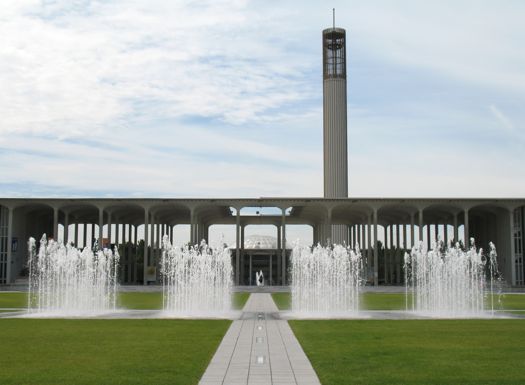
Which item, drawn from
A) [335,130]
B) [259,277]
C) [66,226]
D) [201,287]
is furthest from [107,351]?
[259,277]

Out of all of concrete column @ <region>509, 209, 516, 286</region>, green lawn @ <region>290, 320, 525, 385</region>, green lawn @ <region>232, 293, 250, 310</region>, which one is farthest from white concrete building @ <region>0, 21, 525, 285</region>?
green lawn @ <region>290, 320, 525, 385</region>

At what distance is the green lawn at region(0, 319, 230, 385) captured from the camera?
1010cm

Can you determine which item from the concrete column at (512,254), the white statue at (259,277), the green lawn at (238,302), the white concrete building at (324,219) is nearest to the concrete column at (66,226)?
the white concrete building at (324,219)

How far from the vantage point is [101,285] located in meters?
28.4

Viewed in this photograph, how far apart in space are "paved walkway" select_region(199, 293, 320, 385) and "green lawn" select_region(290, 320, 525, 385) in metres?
0.27

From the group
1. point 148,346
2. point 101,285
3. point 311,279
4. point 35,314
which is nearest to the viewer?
point 148,346

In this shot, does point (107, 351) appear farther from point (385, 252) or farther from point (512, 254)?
point (385, 252)

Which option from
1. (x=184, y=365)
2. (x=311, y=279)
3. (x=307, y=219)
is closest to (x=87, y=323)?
(x=184, y=365)

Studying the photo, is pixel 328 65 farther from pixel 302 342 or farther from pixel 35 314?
pixel 302 342

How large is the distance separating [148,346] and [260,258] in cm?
6537

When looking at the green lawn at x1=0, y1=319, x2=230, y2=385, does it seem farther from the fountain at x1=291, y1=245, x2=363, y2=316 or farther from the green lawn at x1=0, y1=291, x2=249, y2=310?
the green lawn at x1=0, y1=291, x2=249, y2=310

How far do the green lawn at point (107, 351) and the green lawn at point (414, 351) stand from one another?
83.4 inches

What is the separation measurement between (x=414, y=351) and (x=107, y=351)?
5.83 meters

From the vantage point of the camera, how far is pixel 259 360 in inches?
453
